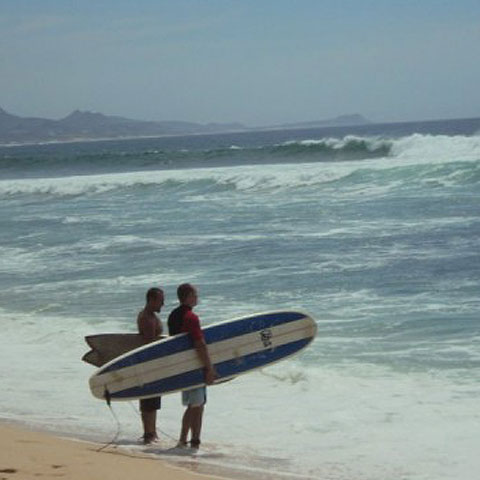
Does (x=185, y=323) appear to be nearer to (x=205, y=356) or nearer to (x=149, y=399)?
(x=205, y=356)

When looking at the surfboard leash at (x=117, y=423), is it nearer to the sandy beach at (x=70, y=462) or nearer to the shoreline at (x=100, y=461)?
the shoreline at (x=100, y=461)

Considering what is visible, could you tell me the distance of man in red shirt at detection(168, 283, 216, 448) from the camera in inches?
269

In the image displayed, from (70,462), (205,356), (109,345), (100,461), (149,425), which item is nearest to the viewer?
(70,462)

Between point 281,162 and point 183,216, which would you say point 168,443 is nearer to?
point 183,216

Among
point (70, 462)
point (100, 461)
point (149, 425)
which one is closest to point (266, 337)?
point (149, 425)

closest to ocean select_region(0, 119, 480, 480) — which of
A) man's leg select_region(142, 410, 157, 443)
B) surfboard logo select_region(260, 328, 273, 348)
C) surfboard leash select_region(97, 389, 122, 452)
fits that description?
surfboard leash select_region(97, 389, 122, 452)

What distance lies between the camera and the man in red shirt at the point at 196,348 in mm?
6840

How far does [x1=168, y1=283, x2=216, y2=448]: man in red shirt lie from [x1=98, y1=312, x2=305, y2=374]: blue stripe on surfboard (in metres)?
0.07

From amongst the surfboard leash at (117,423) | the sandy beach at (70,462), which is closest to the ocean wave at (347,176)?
the surfboard leash at (117,423)

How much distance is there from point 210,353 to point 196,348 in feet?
0.78

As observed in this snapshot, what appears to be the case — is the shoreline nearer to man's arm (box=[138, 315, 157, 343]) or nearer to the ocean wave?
man's arm (box=[138, 315, 157, 343])

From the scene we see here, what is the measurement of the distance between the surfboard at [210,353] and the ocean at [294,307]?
0.40 metres

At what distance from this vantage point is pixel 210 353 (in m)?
7.08

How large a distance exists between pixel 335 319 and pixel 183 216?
14.3 metres
